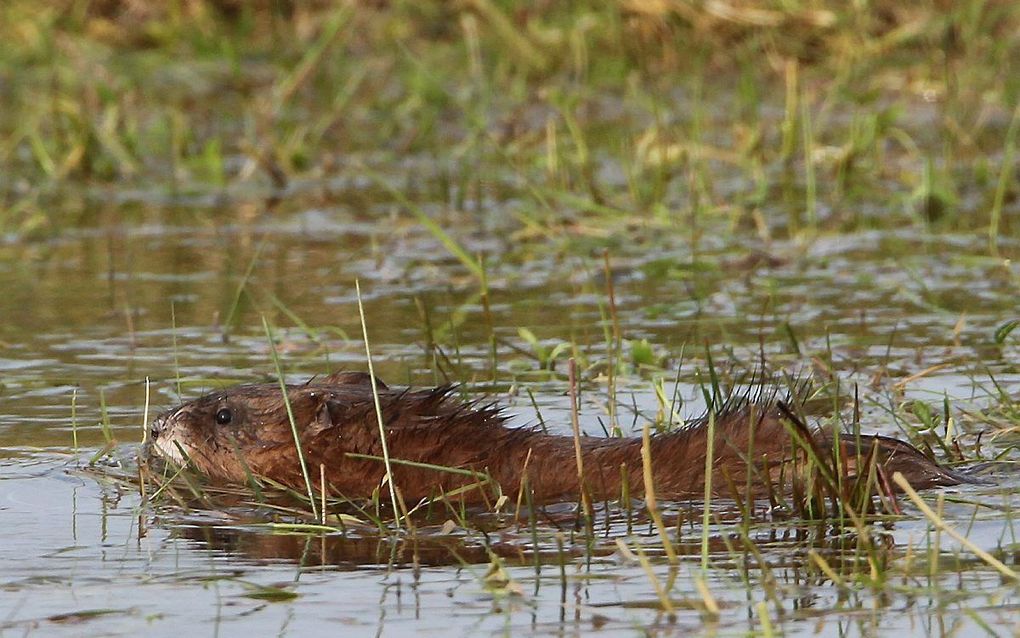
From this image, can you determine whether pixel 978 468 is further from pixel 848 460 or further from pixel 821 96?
pixel 821 96

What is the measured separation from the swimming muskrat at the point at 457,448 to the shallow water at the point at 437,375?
161mm

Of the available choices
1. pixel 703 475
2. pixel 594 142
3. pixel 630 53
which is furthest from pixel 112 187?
pixel 703 475

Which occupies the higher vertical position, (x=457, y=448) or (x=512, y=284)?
(x=512, y=284)

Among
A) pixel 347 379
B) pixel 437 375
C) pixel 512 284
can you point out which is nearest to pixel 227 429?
pixel 347 379

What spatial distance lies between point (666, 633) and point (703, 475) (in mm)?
1212

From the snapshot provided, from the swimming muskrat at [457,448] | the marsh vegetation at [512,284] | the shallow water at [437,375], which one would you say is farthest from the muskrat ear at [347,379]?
the shallow water at [437,375]

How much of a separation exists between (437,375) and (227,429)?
1.03 metres

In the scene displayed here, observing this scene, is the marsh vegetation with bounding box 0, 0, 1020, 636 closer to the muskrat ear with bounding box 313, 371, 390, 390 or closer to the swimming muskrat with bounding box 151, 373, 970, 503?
the swimming muskrat with bounding box 151, 373, 970, 503

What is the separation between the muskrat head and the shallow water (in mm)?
145

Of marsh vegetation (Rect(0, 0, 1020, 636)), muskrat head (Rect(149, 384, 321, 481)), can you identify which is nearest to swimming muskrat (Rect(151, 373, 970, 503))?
muskrat head (Rect(149, 384, 321, 481))

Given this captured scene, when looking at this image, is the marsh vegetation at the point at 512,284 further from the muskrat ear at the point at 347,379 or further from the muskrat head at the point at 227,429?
the muskrat ear at the point at 347,379

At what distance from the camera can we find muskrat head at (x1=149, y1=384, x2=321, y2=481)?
5.61 meters

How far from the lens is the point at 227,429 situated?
564cm

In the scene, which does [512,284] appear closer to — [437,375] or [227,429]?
[437,375]
